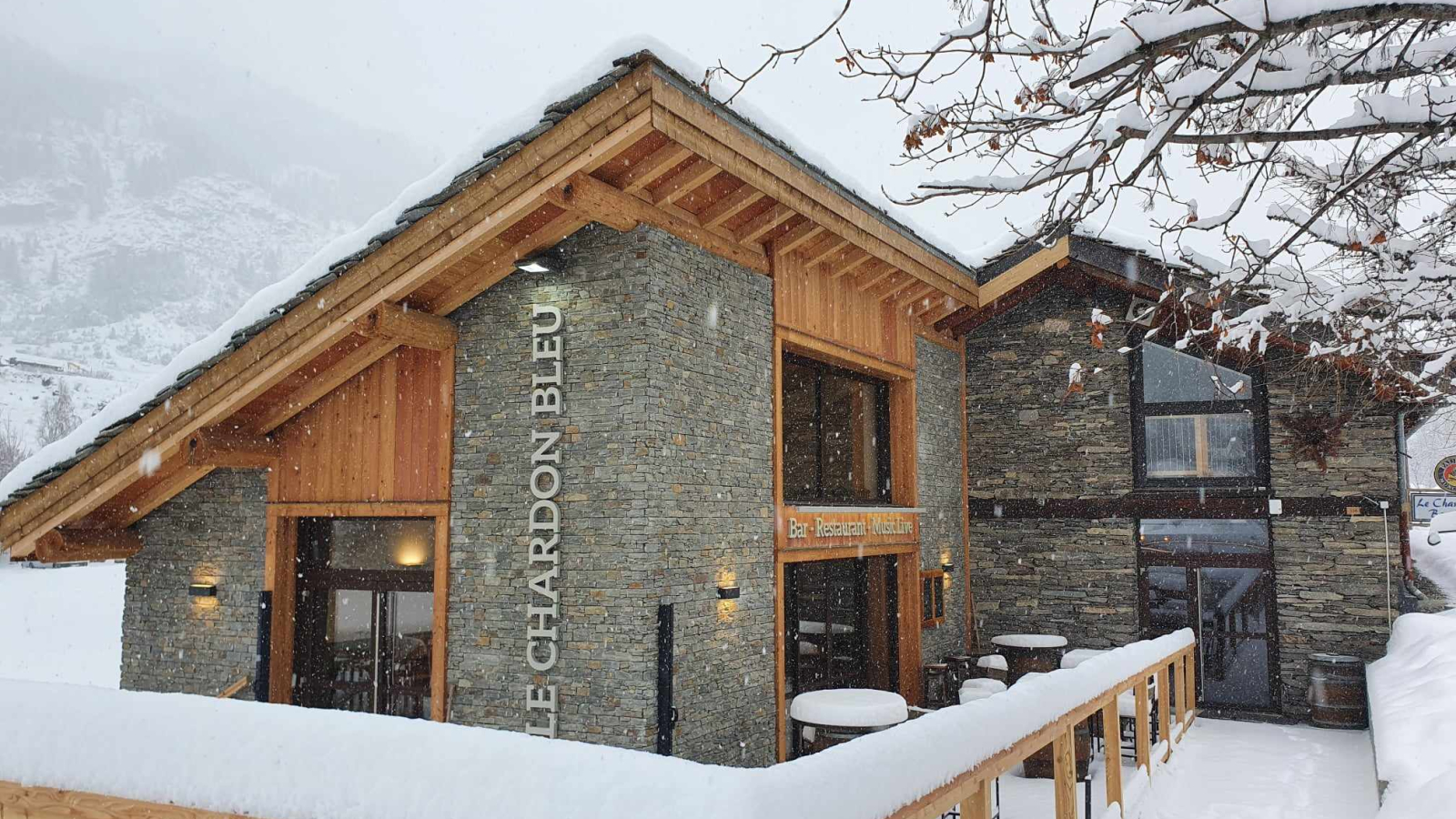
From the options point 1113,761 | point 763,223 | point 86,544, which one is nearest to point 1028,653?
point 1113,761

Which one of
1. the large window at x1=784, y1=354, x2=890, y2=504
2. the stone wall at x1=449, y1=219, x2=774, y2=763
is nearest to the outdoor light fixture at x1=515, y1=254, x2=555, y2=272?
the stone wall at x1=449, y1=219, x2=774, y2=763

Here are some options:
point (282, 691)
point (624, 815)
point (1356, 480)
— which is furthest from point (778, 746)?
point (1356, 480)

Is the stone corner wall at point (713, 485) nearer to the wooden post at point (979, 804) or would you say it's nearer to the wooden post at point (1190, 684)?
the wooden post at point (979, 804)

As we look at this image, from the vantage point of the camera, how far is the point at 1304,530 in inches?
425

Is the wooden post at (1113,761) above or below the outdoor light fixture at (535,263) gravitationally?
A: below

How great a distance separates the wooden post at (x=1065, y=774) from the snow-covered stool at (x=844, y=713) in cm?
236

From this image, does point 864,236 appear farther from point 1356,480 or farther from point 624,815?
point 624,815

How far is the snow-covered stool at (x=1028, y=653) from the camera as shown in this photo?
35.0 feet

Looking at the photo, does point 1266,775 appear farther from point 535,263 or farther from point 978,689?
point 535,263

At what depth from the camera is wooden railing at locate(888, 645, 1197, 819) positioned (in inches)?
138

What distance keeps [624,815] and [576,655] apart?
4763 mm

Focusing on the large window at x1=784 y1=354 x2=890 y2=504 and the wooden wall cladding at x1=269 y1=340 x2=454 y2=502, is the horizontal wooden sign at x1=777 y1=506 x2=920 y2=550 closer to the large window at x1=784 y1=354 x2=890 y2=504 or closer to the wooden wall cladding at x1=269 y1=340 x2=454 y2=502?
the large window at x1=784 y1=354 x2=890 y2=504

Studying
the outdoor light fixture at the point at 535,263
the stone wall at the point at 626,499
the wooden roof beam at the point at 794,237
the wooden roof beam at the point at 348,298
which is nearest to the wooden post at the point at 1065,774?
the stone wall at the point at 626,499

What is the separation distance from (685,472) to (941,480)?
5180 mm
